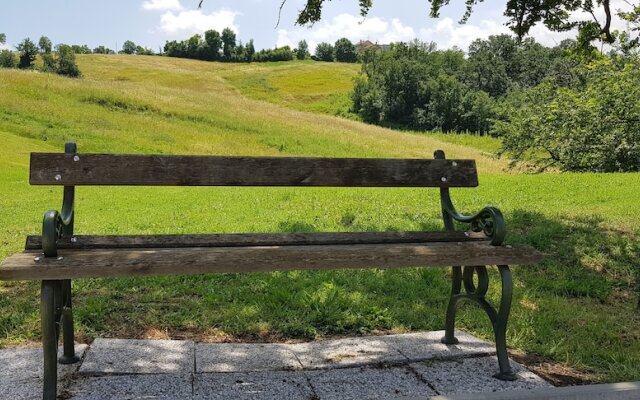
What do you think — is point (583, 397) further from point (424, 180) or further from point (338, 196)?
point (338, 196)

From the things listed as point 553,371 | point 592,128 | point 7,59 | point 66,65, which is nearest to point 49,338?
point 553,371

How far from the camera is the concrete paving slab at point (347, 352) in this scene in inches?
132

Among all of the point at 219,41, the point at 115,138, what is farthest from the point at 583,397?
the point at 219,41

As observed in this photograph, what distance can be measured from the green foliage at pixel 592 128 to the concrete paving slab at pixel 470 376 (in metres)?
15.3

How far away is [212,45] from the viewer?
329 feet

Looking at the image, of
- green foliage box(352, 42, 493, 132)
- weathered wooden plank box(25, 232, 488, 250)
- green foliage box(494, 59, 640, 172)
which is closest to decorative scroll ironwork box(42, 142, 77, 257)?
weathered wooden plank box(25, 232, 488, 250)

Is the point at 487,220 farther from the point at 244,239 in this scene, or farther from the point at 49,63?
the point at 49,63

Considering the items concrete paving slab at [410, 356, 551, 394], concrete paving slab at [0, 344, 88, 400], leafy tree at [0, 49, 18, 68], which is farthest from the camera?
leafy tree at [0, 49, 18, 68]

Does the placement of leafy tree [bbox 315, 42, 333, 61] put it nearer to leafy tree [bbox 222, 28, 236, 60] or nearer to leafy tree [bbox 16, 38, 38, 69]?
leafy tree [bbox 222, 28, 236, 60]

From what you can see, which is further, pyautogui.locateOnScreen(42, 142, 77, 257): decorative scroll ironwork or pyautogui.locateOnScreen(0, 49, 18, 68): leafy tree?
pyautogui.locateOnScreen(0, 49, 18, 68): leafy tree

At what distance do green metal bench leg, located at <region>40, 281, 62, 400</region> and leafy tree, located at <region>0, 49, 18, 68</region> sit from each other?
258 feet

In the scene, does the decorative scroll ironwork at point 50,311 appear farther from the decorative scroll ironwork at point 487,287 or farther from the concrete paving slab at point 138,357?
the decorative scroll ironwork at point 487,287

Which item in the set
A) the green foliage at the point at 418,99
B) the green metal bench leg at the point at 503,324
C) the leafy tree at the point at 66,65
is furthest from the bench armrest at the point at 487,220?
the leafy tree at the point at 66,65

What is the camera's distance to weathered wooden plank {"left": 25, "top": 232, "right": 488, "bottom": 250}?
3127 millimetres
